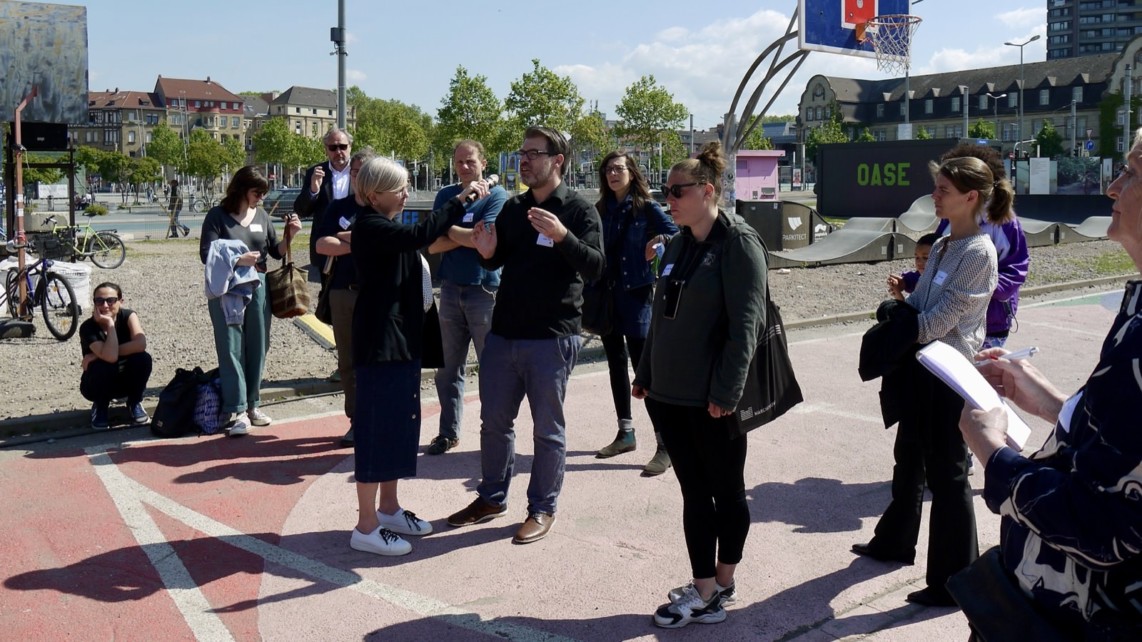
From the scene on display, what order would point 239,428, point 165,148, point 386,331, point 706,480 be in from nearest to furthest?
point 706,480
point 386,331
point 239,428
point 165,148

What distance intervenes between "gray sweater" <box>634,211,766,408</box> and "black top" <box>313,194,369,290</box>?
3.04 m

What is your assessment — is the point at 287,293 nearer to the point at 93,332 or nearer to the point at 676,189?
the point at 93,332

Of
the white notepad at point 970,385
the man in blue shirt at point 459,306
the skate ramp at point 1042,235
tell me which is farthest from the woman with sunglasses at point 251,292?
the skate ramp at point 1042,235

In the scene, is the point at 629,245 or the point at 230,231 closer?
the point at 629,245

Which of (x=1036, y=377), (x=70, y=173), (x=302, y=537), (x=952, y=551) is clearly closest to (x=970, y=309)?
(x=952, y=551)

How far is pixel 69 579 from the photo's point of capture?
4.65 meters

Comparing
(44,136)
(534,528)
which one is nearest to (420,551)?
(534,528)

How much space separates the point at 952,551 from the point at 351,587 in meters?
2.62

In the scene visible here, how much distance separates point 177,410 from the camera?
7230 millimetres

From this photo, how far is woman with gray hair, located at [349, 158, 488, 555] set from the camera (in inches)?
187

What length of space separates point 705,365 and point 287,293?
4.20 m

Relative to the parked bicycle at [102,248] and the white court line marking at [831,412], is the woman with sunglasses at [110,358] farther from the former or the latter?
the parked bicycle at [102,248]

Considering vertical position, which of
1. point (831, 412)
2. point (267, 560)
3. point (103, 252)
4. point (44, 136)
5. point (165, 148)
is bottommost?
point (267, 560)

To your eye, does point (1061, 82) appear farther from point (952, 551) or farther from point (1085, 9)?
point (952, 551)
